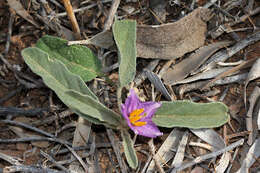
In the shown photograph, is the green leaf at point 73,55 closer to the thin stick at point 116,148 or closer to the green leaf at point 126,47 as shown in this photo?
the green leaf at point 126,47

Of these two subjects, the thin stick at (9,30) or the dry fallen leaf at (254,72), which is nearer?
the dry fallen leaf at (254,72)

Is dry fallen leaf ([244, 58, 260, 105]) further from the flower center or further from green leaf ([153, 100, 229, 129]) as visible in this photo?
the flower center

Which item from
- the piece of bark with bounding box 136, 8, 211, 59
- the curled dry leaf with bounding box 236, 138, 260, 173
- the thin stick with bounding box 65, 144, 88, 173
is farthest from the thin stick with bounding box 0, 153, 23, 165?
the curled dry leaf with bounding box 236, 138, 260, 173

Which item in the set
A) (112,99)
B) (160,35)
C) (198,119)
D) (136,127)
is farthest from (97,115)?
(160,35)

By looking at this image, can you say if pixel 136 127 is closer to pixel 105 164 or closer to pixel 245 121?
pixel 105 164

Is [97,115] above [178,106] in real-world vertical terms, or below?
above

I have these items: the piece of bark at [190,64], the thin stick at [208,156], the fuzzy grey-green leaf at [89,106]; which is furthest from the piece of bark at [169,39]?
the thin stick at [208,156]
